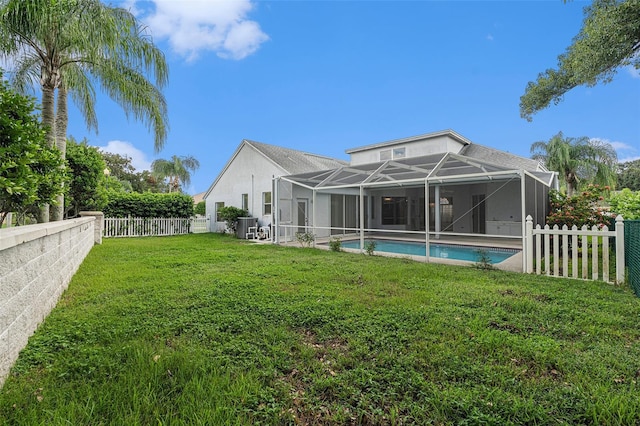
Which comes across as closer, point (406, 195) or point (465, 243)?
point (465, 243)

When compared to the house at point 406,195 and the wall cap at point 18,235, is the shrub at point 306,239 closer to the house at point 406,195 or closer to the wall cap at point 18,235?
the house at point 406,195

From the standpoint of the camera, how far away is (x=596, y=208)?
954 centimetres

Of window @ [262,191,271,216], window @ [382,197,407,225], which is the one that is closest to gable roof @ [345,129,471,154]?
window @ [382,197,407,225]

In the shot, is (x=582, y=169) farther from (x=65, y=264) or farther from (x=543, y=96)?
(x=65, y=264)

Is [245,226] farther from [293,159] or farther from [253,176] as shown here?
[293,159]

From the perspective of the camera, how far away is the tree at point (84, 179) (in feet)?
33.9

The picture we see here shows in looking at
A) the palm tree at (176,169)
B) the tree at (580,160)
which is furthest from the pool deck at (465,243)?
the palm tree at (176,169)

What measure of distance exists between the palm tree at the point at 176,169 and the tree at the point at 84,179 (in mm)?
26747

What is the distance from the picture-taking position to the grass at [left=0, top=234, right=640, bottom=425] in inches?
84.0

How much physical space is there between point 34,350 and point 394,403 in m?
3.31

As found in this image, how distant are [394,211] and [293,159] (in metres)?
6.86

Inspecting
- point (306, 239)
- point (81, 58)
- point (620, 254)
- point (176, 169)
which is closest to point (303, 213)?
point (306, 239)

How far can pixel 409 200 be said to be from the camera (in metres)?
18.7

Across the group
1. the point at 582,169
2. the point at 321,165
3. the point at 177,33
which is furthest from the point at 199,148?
the point at 582,169
